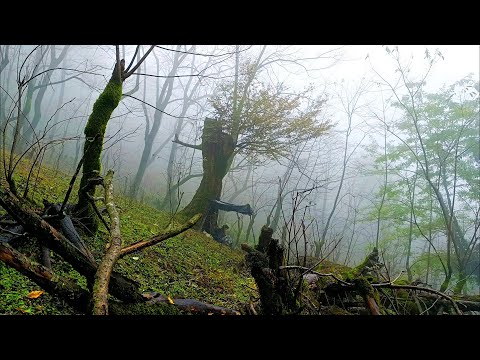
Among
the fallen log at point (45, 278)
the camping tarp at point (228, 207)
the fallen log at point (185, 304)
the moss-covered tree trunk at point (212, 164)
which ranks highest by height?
the moss-covered tree trunk at point (212, 164)

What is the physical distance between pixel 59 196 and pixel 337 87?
12.1m

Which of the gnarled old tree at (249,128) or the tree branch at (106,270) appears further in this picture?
the gnarled old tree at (249,128)

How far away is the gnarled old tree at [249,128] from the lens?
7875 millimetres

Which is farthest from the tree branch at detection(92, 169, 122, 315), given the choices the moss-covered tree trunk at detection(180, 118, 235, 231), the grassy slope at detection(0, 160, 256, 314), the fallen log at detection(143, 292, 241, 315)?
the moss-covered tree trunk at detection(180, 118, 235, 231)

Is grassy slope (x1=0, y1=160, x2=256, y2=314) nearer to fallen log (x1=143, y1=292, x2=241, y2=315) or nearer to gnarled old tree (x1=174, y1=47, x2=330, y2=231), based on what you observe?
fallen log (x1=143, y1=292, x2=241, y2=315)

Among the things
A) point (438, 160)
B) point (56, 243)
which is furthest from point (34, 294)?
point (438, 160)

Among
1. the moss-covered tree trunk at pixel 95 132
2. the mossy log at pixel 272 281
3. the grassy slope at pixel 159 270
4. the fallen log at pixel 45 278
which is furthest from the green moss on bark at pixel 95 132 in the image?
the mossy log at pixel 272 281

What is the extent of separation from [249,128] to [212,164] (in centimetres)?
159

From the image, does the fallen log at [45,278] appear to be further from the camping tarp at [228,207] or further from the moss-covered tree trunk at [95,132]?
the camping tarp at [228,207]

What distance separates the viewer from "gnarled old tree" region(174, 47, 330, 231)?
7875 millimetres

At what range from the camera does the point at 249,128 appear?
7.98 metres

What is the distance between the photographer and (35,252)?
2.45 metres

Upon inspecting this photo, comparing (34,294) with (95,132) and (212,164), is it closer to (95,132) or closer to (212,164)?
(95,132)
